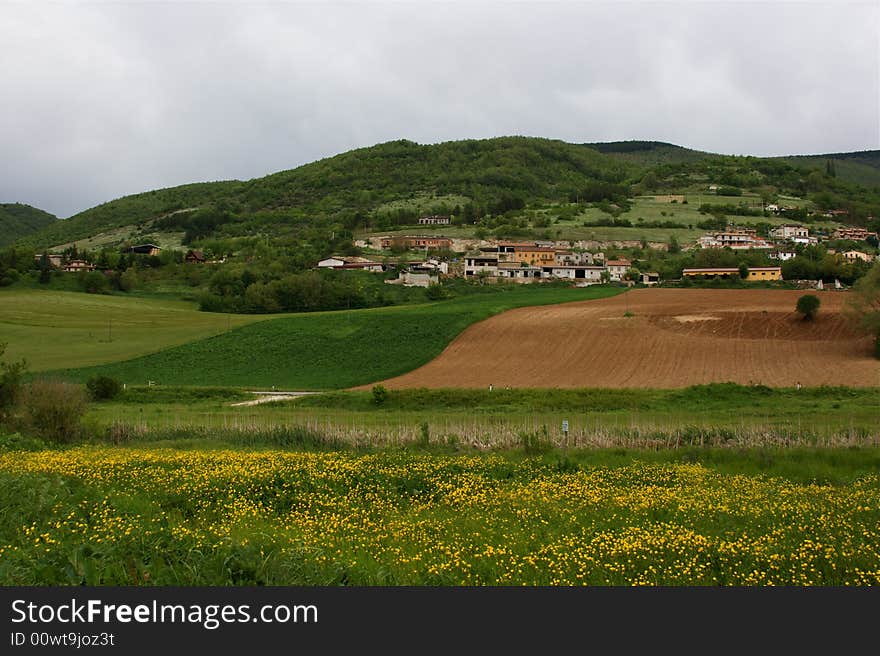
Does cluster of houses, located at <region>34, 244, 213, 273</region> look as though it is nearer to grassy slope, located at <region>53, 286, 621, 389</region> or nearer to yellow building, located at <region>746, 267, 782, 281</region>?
grassy slope, located at <region>53, 286, 621, 389</region>

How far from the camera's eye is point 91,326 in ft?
244

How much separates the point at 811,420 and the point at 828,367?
60.8 ft

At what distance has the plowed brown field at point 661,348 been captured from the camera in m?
47.9

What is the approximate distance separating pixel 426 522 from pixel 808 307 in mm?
58070

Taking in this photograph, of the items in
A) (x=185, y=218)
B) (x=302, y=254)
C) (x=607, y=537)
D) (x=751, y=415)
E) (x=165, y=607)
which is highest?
(x=185, y=218)

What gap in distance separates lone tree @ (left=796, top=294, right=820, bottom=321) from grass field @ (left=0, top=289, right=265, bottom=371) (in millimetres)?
52693

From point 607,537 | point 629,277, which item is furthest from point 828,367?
point 629,277

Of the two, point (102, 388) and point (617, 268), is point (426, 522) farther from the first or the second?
point (617, 268)

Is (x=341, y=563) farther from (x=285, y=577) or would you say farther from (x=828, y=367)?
(x=828, y=367)

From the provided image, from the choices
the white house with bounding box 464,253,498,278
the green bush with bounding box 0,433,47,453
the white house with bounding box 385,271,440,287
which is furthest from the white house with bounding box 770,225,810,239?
the green bush with bounding box 0,433,47,453

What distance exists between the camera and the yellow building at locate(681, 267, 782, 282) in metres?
97.2

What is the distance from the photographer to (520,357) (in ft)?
188

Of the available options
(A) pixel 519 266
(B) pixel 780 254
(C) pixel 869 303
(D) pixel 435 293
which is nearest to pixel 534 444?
(C) pixel 869 303

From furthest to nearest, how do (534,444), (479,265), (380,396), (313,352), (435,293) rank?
(479,265) < (435,293) < (313,352) < (380,396) < (534,444)
